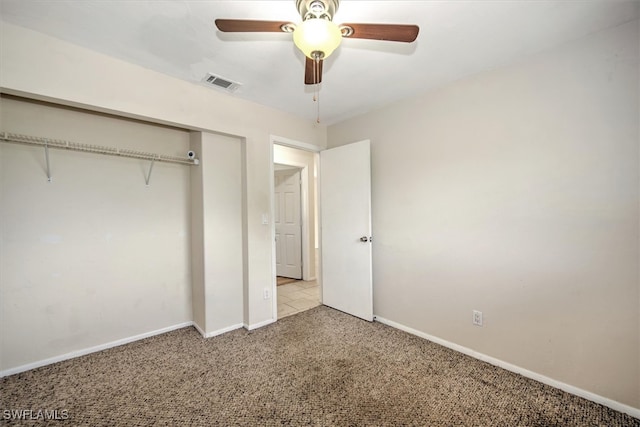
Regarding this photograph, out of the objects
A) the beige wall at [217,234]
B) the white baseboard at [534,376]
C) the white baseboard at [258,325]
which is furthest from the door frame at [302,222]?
the white baseboard at [534,376]

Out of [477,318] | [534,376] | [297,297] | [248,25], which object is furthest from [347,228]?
[248,25]

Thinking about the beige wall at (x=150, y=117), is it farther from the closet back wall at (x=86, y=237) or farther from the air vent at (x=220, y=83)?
the air vent at (x=220, y=83)

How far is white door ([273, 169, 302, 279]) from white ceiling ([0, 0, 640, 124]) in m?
2.53

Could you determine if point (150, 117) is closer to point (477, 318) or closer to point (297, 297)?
point (297, 297)

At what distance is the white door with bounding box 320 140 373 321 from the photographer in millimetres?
3045

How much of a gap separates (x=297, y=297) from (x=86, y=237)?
2519 millimetres

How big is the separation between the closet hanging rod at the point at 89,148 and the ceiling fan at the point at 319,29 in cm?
173

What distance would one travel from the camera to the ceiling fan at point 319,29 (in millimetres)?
1230

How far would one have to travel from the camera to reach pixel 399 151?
285cm

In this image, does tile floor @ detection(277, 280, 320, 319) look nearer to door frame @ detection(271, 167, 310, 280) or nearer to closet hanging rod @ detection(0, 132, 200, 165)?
door frame @ detection(271, 167, 310, 280)

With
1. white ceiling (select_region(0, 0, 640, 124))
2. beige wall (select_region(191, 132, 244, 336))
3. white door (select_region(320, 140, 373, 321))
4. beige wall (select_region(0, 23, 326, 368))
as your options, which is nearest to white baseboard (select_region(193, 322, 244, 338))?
beige wall (select_region(191, 132, 244, 336))

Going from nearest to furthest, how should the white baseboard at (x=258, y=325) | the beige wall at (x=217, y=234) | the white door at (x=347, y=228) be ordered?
the beige wall at (x=217, y=234), the white baseboard at (x=258, y=325), the white door at (x=347, y=228)

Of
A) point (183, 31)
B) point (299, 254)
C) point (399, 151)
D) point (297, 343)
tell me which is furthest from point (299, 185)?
point (183, 31)

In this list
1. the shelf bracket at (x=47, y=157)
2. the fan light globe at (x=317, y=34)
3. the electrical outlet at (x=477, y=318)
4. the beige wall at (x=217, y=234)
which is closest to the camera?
the fan light globe at (x=317, y=34)
